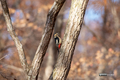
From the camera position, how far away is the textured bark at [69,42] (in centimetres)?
230

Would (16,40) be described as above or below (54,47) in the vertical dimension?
above

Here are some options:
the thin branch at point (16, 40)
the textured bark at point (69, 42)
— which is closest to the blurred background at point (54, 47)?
the thin branch at point (16, 40)

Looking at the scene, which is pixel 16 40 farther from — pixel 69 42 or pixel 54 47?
pixel 54 47

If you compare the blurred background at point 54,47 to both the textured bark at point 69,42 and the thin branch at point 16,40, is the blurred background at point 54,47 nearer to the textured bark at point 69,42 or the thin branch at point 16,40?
the thin branch at point 16,40

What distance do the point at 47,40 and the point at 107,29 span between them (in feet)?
33.0

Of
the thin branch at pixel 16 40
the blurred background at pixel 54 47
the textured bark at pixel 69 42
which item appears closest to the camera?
the textured bark at pixel 69 42

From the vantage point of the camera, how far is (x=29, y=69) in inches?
95.5

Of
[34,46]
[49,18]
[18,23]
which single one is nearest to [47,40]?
[49,18]

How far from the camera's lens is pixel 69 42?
2330mm

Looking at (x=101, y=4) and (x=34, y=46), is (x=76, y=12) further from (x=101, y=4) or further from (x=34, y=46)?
(x=34, y=46)

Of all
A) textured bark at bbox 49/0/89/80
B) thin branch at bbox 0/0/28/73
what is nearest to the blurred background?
thin branch at bbox 0/0/28/73

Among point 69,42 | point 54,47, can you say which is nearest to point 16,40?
point 69,42

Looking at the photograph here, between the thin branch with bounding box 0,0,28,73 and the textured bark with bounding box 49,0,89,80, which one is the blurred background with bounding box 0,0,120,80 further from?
the textured bark with bounding box 49,0,89,80

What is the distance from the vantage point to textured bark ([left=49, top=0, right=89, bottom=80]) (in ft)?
7.55
